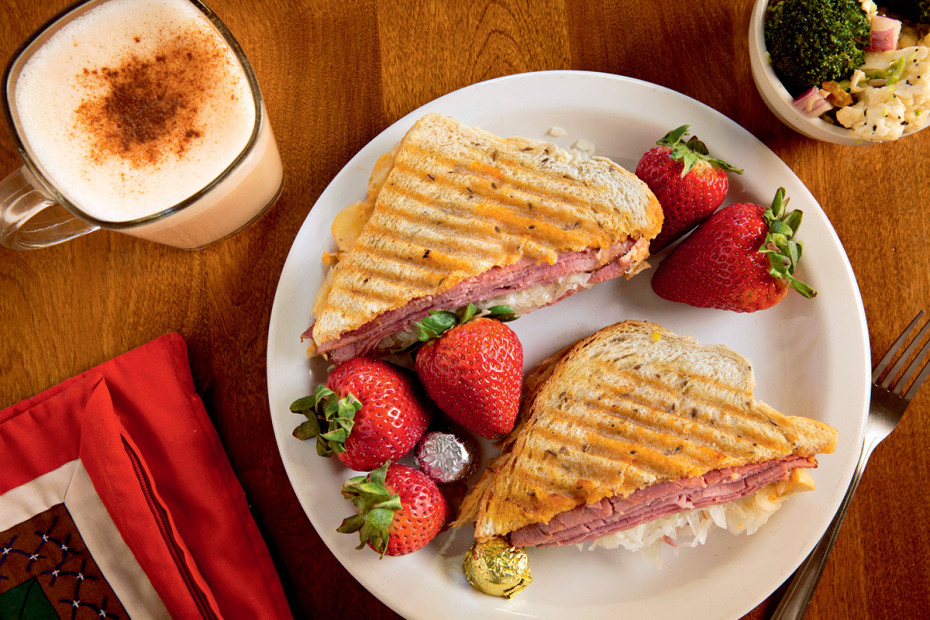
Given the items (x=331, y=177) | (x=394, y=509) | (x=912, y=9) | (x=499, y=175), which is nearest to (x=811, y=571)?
(x=394, y=509)

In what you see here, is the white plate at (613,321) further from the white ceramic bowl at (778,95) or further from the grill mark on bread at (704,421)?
the grill mark on bread at (704,421)

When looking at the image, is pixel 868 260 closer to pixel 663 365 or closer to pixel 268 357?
pixel 663 365

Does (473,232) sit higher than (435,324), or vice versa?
(473,232)

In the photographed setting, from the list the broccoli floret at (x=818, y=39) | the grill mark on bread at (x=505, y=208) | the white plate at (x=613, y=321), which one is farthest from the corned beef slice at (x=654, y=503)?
the broccoli floret at (x=818, y=39)

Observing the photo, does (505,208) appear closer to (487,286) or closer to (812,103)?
(487,286)

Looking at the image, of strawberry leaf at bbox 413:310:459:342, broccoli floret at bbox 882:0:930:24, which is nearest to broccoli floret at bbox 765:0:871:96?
broccoli floret at bbox 882:0:930:24

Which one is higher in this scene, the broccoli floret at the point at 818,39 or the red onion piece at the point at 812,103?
the broccoli floret at the point at 818,39

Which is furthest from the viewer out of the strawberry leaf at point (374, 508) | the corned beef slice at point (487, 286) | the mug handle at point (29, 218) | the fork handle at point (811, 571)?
the fork handle at point (811, 571)
